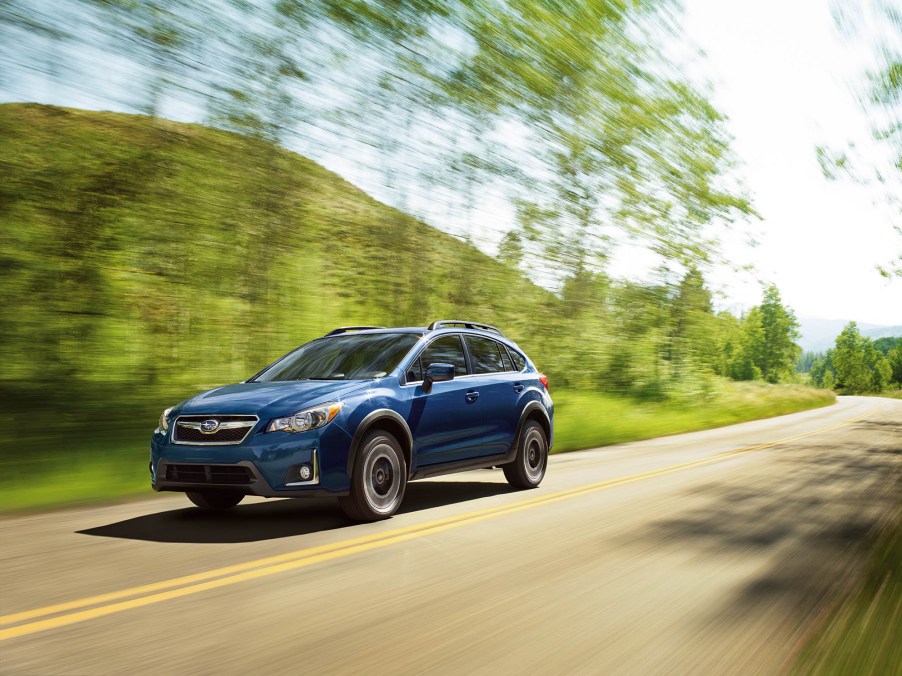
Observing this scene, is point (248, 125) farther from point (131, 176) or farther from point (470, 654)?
point (470, 654)

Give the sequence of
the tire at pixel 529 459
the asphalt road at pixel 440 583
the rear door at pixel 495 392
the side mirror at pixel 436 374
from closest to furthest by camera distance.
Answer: the asphalt road at pixel 440 583 → the side mirror at pixel 436 374 → the rear door at pixel 495 392 → the tire at pixel 529 459

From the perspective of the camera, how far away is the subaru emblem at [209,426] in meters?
7.07

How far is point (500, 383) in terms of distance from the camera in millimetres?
9531

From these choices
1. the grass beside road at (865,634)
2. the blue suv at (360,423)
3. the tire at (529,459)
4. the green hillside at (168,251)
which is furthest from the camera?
the green hillside at (168,251)

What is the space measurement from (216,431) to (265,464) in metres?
0.53

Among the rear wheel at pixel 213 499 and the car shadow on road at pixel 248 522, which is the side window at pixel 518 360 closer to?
the car shadow on road at pixel 248 522

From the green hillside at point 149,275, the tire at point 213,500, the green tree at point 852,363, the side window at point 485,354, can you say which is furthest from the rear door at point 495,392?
the green tree at point 852,363

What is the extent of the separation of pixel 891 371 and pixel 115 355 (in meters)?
150

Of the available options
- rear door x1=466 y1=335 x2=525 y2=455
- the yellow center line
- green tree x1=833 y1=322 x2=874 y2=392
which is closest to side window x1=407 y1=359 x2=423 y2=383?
rear door x1=466 y1=335 x2=525 y2=455

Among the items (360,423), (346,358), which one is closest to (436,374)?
(346,358)

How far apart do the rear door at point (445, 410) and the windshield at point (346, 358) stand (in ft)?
0.81

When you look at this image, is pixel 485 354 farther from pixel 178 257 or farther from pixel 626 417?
pixel 626 417

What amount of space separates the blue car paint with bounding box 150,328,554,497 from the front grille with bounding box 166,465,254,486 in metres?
0.06

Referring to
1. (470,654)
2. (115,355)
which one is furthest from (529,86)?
(470,654)
